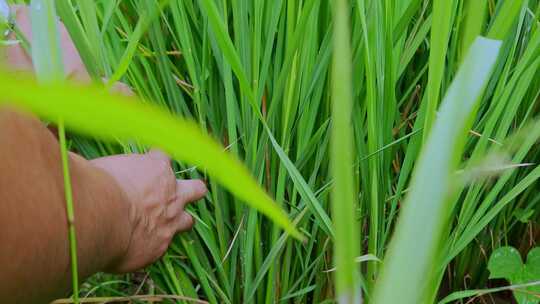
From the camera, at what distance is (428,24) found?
27.1 inches

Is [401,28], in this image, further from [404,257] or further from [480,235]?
[404,257]

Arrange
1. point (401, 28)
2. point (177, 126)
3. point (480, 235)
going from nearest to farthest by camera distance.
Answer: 1. point (177, 126)
2. point (401, 28)
3. point (480, 235)

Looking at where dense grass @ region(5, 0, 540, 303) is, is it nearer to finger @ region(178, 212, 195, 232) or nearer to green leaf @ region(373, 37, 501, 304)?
finger @ region(178, 212, 195, 232)

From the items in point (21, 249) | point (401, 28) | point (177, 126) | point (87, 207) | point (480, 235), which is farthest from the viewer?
point (480, 235)

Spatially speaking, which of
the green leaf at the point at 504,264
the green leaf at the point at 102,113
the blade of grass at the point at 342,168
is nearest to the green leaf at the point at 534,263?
the green leaf at the point at 504,264

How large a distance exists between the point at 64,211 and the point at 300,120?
1.17 ft

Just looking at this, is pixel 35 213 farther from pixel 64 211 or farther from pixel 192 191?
pixel 192 191

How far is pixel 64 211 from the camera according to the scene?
1.25ft

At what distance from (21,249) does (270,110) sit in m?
0.35

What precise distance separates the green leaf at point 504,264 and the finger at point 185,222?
346mm

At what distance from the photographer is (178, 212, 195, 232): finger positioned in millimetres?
756

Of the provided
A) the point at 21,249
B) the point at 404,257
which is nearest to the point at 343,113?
the point at 404,257

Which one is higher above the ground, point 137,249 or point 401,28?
point 401,28

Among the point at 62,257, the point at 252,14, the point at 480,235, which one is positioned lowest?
the point at 480,235
